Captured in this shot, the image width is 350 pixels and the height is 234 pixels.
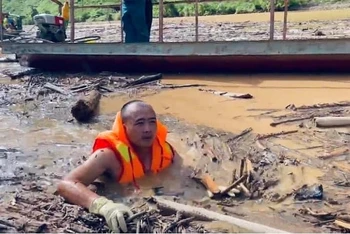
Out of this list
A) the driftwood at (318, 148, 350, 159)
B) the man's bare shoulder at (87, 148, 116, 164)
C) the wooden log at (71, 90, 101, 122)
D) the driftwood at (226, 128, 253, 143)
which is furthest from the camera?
the wooden log at (71, 90, 101, 122)

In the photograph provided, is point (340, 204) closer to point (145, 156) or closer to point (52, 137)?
point (145, 156)

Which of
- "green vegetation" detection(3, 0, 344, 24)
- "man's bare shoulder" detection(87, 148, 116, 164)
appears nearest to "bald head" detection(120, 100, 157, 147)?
"man's bare shoulder" detection(87, 148, 116, 164)

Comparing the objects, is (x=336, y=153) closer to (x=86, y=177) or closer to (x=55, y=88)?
(x=86, y=177)

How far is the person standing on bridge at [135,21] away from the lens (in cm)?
1044

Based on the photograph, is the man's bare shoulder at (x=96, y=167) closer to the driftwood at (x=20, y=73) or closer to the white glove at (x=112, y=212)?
the white glove at (x=112, y=212)

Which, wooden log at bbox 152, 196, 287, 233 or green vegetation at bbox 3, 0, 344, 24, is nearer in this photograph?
wooden log at bbox 152, 196, 287, 233

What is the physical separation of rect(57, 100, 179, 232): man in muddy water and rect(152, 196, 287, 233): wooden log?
548mm

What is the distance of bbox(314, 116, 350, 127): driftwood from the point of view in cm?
637

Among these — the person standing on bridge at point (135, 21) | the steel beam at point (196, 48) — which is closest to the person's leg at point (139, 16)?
the person standing on bridge at point (135, 21)

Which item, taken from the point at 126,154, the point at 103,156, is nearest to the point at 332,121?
the point at 126,154

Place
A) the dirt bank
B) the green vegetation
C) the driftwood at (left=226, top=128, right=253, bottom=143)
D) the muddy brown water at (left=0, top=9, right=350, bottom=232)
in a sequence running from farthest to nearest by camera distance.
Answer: the green vegetation < the dirt bank < the driftwood at (left=226, top=128, right=253, bottom=143) < the muddy brown water at (left=0, top=9, right=350, bottom=232)

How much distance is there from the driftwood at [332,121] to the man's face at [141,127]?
2053mm

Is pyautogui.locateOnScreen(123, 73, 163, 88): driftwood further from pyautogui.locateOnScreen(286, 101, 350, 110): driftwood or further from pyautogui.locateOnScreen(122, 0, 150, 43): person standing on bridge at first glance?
pyautogui.locateOnScreen(286, 101, 350, 110): driftwood

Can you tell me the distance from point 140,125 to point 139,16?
5.68 metres
